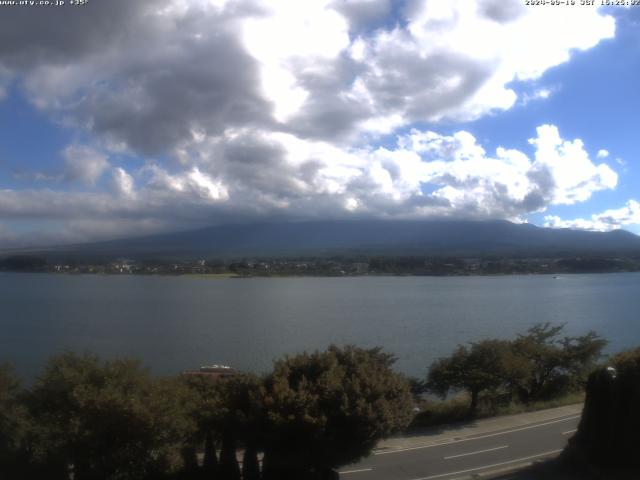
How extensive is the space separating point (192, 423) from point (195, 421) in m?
0.10

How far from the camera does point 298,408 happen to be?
329 inches

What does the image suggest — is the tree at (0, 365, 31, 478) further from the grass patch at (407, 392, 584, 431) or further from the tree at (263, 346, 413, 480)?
the grass patch at (407, 392, 584, 431)

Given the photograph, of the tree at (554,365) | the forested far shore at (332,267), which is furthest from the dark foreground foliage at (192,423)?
the forested far shore at (332,267)

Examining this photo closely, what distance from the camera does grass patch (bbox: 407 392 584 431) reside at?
48.5 feet

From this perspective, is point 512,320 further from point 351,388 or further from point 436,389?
point 351,388

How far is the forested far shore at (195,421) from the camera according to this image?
27.4ft

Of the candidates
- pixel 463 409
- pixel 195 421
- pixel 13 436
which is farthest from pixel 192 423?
pixel 463 409

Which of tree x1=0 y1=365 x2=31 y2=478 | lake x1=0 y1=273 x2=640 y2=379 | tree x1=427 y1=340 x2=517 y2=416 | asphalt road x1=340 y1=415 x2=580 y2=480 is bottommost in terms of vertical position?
lake x1=0 y1=273 x2=640 y2=379

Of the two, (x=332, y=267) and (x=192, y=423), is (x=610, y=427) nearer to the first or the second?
(x=192, y=423)

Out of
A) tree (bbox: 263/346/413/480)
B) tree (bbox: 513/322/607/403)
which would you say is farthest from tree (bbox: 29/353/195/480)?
tree (bbox: 513/322/607/403)

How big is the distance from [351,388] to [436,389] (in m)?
9.10

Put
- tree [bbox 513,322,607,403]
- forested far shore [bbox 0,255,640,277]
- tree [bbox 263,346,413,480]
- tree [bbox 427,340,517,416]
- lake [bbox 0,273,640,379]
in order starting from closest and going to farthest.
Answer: tree [bbox 263,346,413,480] → tree [bbox 427,340,517,416] → tree [bbox 513,322,607,403] → lake [bbox 0,273,640,379] → forested far shore [bbox 0,255,640,277]

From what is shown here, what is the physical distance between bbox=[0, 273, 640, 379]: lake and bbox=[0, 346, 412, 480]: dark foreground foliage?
371 inches

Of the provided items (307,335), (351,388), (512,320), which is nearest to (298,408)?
(351,388)
